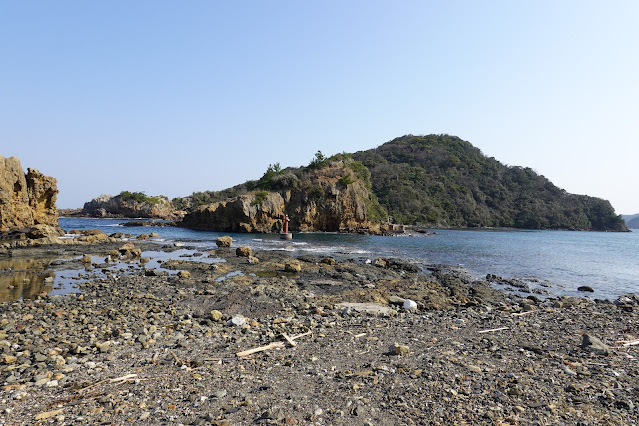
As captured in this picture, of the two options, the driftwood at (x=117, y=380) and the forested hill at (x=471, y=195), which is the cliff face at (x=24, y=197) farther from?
the forested hill at (x=471, y=195)

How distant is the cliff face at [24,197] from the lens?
30406mm

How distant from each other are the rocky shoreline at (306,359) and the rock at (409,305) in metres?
0.10

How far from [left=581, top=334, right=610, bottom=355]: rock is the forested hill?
90.6 metres

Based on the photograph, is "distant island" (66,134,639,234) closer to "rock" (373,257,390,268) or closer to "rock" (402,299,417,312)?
"rock" (373,257,390,268)

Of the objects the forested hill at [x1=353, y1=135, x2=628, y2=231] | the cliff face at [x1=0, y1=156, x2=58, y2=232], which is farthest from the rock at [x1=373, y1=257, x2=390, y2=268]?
the forested hill at [x1=353, y1=135, x2=628, y2=231]

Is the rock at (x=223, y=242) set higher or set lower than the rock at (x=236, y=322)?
higher

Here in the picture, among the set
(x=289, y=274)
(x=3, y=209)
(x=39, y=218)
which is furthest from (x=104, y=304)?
(x=39, y=218)

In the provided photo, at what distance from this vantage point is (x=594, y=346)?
852cm

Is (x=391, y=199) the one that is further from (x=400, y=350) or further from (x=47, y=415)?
(x=47, y=415)

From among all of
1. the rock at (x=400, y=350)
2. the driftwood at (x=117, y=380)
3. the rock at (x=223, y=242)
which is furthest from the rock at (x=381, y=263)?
the driftwood at (x=117, y=380)

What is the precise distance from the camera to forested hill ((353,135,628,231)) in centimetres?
11206

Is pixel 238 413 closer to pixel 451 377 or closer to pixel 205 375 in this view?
pixel 205 375

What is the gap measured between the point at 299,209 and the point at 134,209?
223ft

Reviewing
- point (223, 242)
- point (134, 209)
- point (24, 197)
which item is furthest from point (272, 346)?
point (134, 209)
